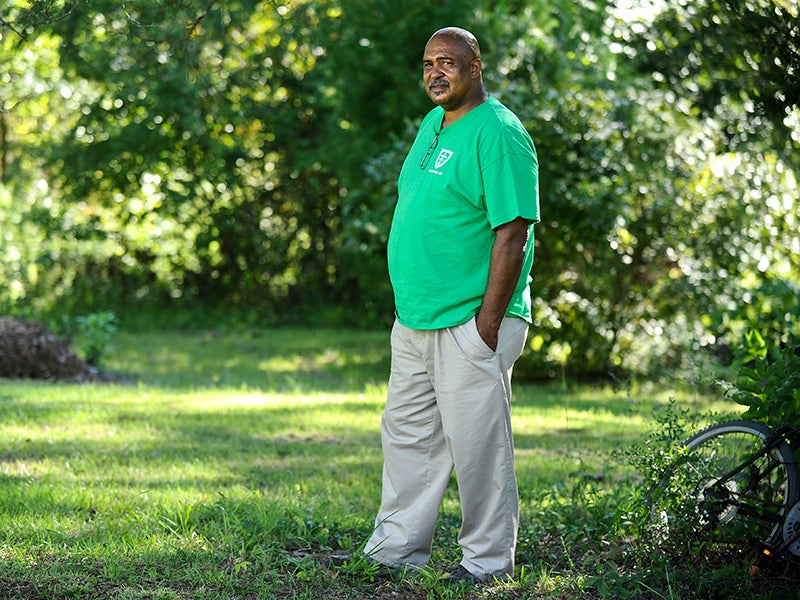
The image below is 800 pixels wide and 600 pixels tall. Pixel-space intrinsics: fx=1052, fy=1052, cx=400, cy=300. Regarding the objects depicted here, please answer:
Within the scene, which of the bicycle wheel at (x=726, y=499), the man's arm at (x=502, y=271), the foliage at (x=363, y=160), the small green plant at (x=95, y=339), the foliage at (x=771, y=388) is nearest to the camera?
the man's arm at (x=502, y=271)

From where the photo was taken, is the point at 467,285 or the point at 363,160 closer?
the point at 467,285

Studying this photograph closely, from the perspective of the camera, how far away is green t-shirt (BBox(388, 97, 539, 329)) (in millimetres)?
3916

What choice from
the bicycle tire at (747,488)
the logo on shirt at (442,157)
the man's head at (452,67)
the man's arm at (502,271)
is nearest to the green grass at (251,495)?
the bicycle tire at (747,488)

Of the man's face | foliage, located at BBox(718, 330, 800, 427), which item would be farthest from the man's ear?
foliage, located at BBox(718, 330, 800, 427)

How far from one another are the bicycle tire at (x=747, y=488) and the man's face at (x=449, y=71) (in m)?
1.82

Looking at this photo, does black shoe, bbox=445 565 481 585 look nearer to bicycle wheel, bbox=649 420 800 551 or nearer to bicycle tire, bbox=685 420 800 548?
bicycle wheel, bbox=649 420 800 551

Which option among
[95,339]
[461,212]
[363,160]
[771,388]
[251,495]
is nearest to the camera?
[461,212]

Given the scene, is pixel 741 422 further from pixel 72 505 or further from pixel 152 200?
pixel 152 200

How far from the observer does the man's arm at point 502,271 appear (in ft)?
12.8

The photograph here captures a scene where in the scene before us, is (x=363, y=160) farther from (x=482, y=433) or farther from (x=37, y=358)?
(x=482, y=433)

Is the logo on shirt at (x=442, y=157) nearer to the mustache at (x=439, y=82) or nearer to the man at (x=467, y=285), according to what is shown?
the man at (x=467, y=285)

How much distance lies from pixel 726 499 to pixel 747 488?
0.49ft

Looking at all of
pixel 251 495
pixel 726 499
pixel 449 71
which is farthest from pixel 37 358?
pixel 726 499

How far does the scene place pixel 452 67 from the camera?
4020 millimetres
